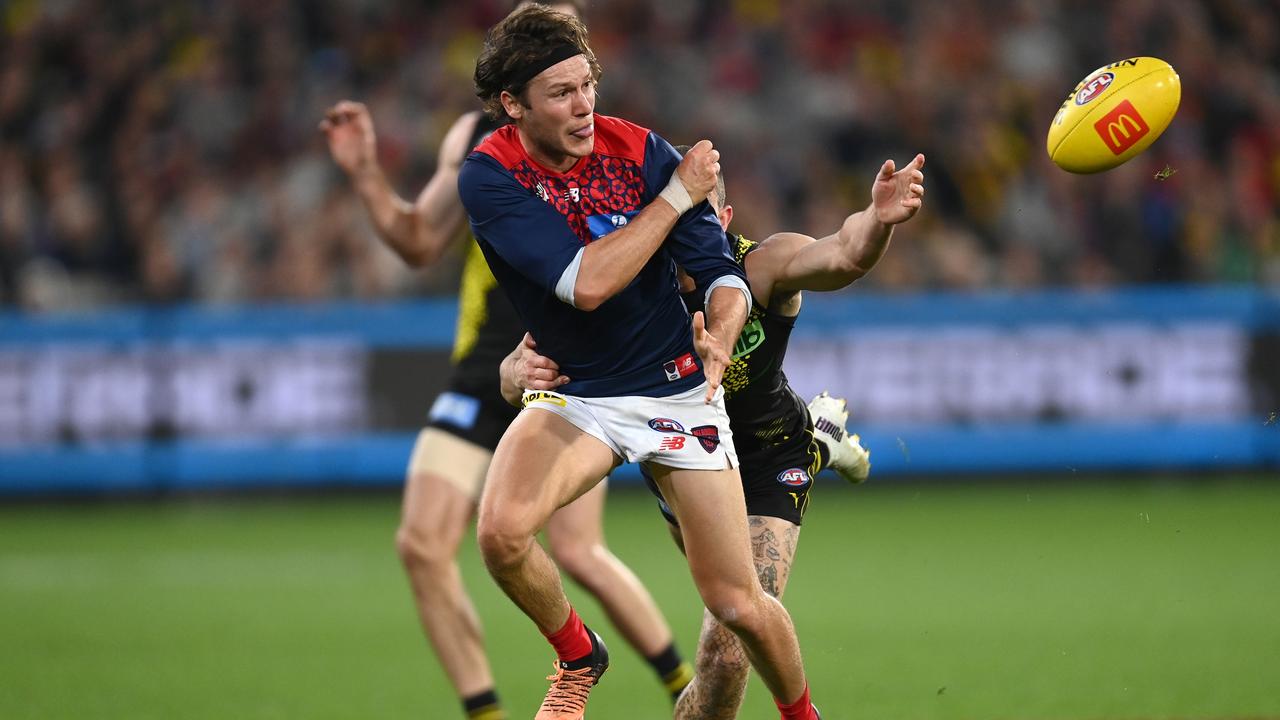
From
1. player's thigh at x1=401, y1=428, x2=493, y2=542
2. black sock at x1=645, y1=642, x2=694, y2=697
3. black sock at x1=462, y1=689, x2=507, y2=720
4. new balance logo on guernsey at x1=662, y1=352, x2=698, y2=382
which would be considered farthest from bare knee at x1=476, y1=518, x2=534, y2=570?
black sock at x1=645, y1=642, x2=694, y2=697

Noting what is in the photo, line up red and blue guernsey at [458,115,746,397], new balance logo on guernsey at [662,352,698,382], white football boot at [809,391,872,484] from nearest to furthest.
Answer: red and blue guernsey at [458,115,746,397], new balance logo on guernsey at [662,352,698,382], white football boot at [809,391,872,484]

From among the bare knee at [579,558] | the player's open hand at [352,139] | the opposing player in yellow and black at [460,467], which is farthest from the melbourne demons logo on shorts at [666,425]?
the player's open hand at [352,139]

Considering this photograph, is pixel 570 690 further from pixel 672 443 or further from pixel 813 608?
pixel 813 608

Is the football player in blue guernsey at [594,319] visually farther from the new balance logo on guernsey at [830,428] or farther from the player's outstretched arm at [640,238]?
the new balance logo on guernsey at [830,428]

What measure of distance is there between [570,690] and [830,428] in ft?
4.57

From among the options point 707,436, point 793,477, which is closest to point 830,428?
point 793,477

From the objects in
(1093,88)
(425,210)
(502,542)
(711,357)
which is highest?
(1093,88)

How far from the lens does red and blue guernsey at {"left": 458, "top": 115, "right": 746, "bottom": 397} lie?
5098 mm

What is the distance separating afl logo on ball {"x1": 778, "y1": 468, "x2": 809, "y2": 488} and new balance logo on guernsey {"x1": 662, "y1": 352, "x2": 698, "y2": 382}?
0.63 meters

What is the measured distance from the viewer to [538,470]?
198 inches

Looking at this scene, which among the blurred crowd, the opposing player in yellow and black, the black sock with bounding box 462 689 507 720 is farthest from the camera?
the blurred crowd

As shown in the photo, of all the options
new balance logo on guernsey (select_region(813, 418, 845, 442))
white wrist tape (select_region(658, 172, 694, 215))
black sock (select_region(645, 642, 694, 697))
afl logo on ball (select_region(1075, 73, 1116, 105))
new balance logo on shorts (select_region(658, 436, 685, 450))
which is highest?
afl logo on ball (select_region(1075, 73, 1116, 105))

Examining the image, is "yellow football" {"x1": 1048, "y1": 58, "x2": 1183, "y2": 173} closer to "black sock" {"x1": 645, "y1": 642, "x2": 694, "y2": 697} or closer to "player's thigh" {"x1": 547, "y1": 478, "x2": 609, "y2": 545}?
"player's thigh" {"x1": 547, "y1": 478, "x2": 609, "y2": 545}

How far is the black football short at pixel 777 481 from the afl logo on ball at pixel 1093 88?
5.06 ft
